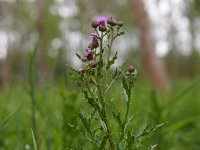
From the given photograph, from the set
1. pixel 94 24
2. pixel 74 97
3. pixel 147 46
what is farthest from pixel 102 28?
pixel 147 46

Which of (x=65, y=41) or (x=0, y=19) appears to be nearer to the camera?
(x=65, y=41)

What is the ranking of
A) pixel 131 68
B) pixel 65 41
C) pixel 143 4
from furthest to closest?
pixel 143 4
pixel 65 41
pixel 131 68

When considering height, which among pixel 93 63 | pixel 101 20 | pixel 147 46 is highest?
pixel 147 46

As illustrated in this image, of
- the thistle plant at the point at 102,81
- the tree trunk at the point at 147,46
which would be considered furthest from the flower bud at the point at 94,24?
the tree trunk at the point at 147,46

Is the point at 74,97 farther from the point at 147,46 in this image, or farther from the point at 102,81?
the point at 147,46

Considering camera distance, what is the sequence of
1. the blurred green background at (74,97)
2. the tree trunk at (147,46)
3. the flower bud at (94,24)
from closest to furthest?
the flower bud at (94,24), the blurred green background at (74,97), the tree trunk at (147,46)

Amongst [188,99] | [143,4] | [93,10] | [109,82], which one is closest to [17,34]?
[93,10]

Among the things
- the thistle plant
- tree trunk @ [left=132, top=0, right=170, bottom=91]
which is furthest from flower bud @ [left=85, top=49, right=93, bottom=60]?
tree trunk @ [left=132, top=0, right=170, bottom=91]

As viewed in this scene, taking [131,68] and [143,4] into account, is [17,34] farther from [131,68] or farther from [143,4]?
[131,68]

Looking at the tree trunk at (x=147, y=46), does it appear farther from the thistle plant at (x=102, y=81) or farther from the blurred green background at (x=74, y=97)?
the thistle plant at (x=102, y=81)
